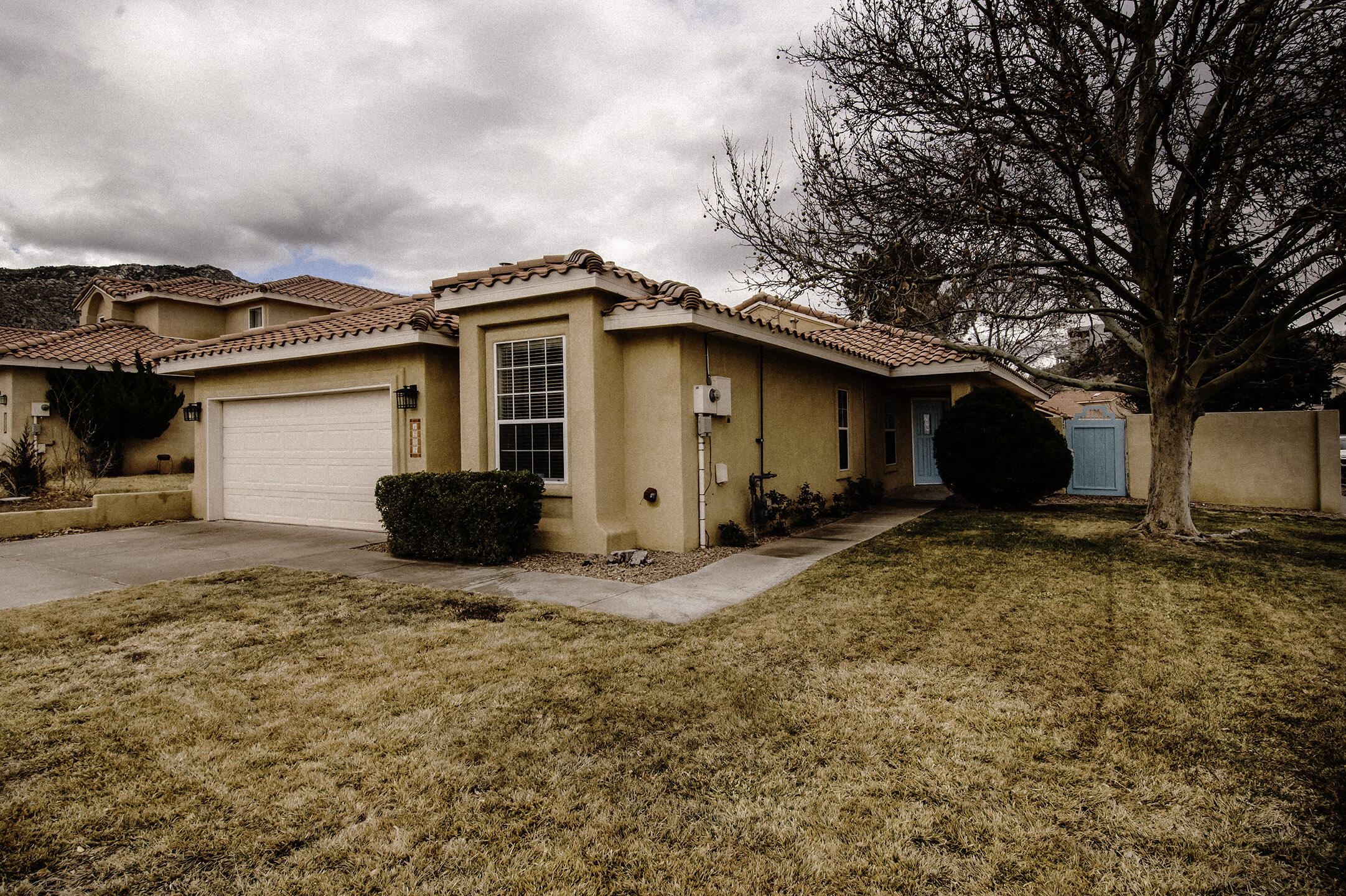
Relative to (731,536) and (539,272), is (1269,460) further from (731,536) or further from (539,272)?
(539,272)

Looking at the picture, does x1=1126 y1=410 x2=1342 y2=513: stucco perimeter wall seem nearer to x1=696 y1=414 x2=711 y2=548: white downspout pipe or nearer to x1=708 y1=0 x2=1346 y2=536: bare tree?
x1=708 y1=0 x2=1346 y2=536: bare tree

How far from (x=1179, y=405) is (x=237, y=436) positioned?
50.7 ft

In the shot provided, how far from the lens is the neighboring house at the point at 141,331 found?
53.1 feet

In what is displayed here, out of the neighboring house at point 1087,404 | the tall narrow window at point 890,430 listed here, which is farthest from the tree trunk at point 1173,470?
the neighboring house at point 1087,404

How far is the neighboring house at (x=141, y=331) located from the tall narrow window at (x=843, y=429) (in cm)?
1496

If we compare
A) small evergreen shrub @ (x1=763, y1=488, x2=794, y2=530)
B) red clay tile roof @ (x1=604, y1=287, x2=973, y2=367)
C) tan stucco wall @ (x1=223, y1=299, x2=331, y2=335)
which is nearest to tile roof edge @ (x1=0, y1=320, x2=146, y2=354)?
tan stucco wall @ (x1=223, y1=299, x2=331, y2=335)

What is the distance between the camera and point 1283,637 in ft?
16.6

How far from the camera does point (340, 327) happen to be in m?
11.2

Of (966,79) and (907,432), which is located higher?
(966,79)

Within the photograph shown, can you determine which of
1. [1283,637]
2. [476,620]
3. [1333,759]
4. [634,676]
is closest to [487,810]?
[634,676]

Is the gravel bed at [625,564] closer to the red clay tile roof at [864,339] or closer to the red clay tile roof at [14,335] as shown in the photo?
the red clay tile roof at [864,339]

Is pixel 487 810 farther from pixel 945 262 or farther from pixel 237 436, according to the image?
pixel 237 436

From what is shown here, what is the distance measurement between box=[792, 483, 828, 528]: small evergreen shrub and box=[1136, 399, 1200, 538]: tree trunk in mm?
4755

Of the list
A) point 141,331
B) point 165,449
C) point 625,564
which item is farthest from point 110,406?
point 625,564
